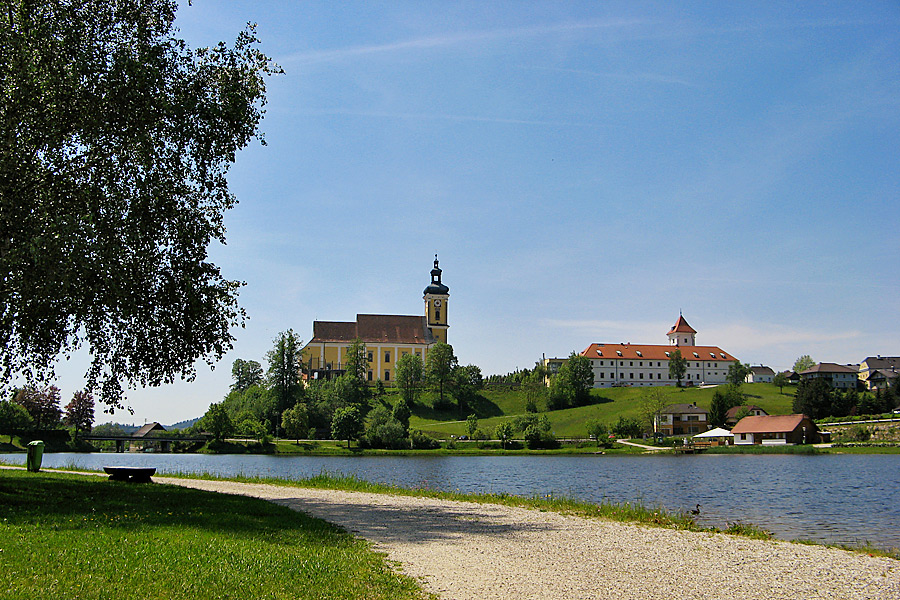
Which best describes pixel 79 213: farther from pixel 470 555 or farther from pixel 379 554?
pixel 470 555

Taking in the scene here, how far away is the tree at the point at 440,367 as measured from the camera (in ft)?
370

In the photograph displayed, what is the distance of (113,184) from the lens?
51.0 ft

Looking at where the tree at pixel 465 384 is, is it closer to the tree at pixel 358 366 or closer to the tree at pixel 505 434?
the tree at pixel 358 366

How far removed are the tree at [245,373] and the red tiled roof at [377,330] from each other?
14.1 metres

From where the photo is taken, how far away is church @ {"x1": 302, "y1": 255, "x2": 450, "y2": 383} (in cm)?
12788

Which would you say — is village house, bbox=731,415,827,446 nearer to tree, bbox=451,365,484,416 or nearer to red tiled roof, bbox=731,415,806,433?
red tiled roof, bbox=731,415,806,433

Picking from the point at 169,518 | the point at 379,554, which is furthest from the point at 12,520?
the point at 379,554

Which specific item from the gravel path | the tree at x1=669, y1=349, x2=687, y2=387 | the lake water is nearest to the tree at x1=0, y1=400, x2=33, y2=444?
the lake water

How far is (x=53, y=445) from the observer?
248 ft

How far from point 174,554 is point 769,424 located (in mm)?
79890

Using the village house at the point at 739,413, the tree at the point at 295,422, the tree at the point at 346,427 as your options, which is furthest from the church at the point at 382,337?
the village house at the point at 739,413

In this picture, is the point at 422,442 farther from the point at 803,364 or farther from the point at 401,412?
the point at 803,364

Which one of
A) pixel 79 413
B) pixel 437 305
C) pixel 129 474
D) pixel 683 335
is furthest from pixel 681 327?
pixel 129 474

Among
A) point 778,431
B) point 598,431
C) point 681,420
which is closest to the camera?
point 778,431
